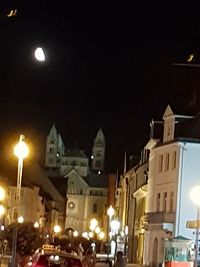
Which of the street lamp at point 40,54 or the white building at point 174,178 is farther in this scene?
the white building at point 174,178

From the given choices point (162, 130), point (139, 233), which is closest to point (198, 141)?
point (162, 130)

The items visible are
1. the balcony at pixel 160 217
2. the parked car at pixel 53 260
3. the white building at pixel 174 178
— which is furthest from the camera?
the balcony at pixel 160 217

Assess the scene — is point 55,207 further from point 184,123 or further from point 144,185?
point 184,123

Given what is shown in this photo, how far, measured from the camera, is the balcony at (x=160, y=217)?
217ft

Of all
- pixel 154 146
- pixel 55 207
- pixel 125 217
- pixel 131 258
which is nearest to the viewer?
pixel 154 146

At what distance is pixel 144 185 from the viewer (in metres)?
81.3

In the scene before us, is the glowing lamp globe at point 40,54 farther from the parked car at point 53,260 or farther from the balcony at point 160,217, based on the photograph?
the balcony at point 160,217

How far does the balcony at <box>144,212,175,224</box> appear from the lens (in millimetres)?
66188

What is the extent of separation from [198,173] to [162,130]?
7826 millimetres

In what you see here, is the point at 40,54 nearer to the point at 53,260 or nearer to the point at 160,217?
the point at 53,260

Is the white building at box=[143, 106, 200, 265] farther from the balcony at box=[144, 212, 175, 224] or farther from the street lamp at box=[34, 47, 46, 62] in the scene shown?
the street lamp at box=[34, 47, 46, 62]

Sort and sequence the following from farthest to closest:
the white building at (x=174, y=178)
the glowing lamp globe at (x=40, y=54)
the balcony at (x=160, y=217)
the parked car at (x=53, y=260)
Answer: the balcony at (x=160, y=217) → the white building at (x=174, y=178) → the parked car at (x=53, y=260) → the glowing lamp globe at (x=40, y=54)

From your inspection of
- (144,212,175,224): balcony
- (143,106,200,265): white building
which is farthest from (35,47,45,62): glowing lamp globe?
(144,212,175,224): balcony

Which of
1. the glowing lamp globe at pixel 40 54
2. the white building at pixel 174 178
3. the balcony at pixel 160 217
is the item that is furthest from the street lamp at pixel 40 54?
the balcony at pixel 160 217
